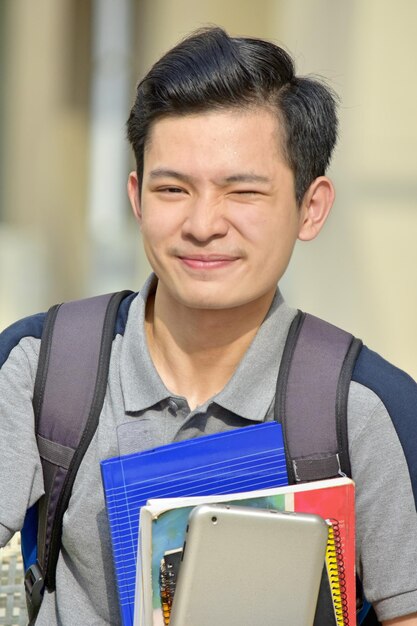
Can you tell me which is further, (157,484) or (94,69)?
(94,69)

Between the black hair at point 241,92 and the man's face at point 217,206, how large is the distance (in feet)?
0.08

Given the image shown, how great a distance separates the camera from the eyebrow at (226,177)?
186 centimetres

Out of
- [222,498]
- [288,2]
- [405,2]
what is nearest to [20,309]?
[288,2]

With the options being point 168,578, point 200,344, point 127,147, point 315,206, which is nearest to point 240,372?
point 200,344

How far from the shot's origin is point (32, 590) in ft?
6.39

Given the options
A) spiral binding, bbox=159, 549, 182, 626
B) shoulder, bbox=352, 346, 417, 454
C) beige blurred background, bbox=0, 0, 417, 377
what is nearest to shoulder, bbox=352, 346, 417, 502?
shoulder, bbox=352, 346, 417, 454

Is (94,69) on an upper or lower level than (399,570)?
upper

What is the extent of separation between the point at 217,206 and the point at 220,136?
11 centimetres

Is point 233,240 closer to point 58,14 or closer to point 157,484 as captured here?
point 157,484

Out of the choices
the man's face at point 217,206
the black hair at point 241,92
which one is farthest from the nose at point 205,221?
the black hair at point 241,92

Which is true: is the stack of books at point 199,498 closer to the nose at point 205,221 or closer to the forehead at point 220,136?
the nose at point 205,221

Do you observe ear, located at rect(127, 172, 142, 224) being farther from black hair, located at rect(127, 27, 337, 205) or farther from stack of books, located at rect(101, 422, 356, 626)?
stack of books, located at rect(101, 422, 356, 626)

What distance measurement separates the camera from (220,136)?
188 centimetres

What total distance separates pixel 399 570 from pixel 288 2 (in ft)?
9.75
